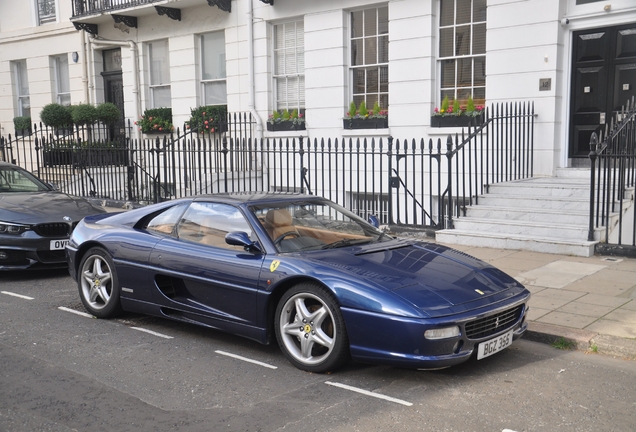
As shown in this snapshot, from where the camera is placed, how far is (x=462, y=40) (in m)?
13.0

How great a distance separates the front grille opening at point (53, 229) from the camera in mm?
8828

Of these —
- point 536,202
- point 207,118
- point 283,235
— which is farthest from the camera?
point 207,118

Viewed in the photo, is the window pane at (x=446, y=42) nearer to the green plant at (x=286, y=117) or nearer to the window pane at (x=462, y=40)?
the window pane at (x=462, y=40)

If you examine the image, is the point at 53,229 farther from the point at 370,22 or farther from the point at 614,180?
the point at 370,22

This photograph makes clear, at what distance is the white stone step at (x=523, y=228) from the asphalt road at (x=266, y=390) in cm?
412

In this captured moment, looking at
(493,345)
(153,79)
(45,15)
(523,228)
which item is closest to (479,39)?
(523,228)

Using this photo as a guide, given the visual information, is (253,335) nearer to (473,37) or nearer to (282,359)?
(282,359)

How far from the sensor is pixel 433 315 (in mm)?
4785

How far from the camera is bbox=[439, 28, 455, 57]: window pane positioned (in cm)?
1322

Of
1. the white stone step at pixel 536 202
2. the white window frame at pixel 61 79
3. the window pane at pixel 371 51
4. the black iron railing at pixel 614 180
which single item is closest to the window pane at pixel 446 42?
the window pane at pixel 371 51

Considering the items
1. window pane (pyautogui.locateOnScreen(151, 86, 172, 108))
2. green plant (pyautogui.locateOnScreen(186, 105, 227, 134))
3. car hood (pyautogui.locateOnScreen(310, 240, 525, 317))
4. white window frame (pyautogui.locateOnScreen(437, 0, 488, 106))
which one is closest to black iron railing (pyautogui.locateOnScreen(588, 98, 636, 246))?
white window frame (pyautogui.locateOnScreen(437, 0, 488, 106))

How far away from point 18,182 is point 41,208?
5.34 feet

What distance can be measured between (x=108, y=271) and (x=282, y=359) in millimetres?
2381

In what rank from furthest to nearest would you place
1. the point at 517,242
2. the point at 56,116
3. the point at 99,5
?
1. the point at 99,5
2. the point at 56,116
3. the point at 517,242
